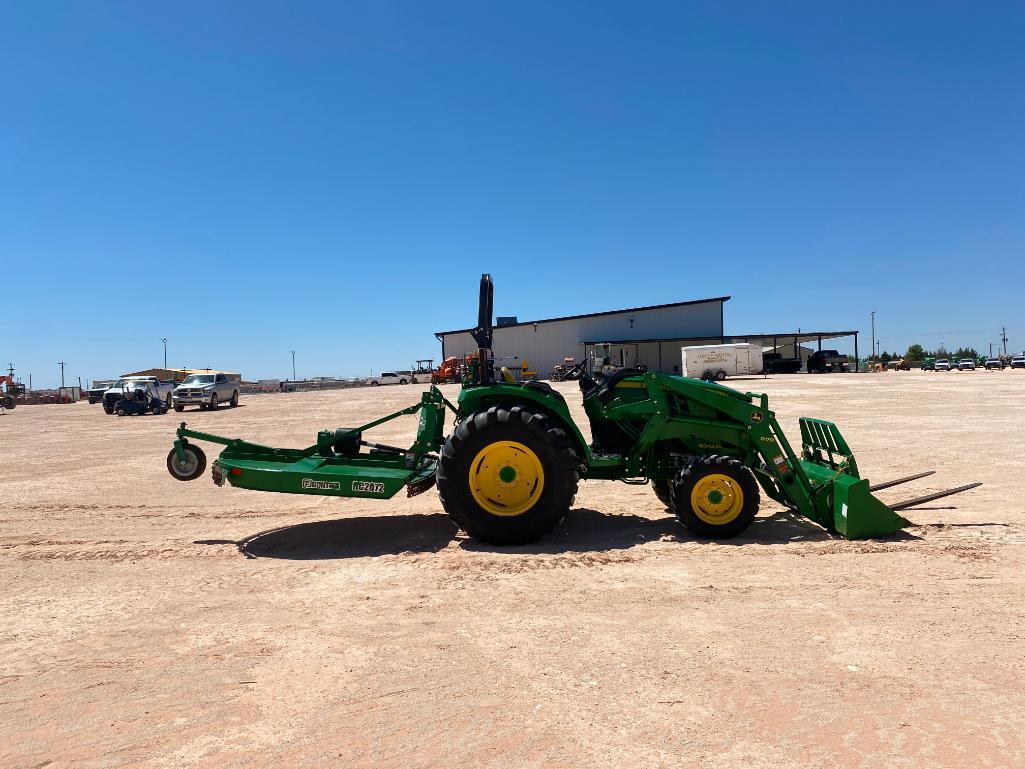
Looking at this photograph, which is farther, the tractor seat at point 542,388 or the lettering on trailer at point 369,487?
the tractor seat at point 542,388

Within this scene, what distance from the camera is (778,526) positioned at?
5.93 metres

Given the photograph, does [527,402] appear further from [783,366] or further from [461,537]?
[783,366]

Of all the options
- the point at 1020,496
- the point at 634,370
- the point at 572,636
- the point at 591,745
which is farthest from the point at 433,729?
the point at 1020,496

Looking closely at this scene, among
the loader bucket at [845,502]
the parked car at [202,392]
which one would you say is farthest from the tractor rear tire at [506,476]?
the parked car at [202,392]

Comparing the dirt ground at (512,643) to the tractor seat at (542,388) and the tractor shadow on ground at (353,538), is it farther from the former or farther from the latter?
the tractor seat at (542,388)

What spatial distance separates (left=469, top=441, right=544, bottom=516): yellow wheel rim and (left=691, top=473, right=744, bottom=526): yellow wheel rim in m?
1.42

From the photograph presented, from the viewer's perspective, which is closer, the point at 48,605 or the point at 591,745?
the point at 591,745

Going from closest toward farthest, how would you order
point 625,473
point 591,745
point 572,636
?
point 591,745
point 572,636
point 625,473

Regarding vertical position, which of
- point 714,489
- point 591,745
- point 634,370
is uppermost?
point 634,370

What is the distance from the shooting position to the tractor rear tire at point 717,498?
5453mm

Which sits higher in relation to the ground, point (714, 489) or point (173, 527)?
point (714, 489)

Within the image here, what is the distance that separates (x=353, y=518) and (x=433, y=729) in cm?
430

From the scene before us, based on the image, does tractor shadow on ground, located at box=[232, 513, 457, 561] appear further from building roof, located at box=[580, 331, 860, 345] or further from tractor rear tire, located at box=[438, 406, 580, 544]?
building roof, located at box=[580, 331, 860, 345]

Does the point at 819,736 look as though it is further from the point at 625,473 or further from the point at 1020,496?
the point at 1020,496
